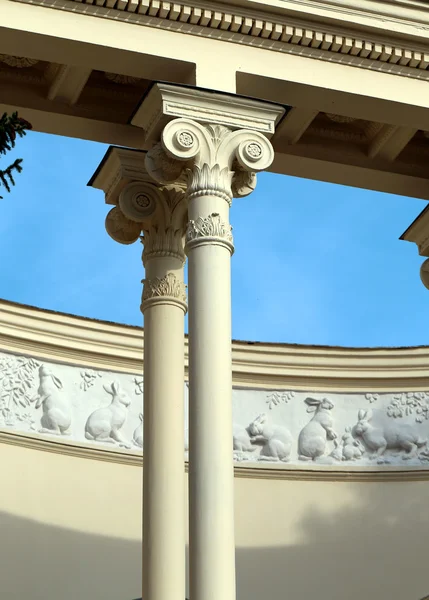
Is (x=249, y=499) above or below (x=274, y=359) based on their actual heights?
below

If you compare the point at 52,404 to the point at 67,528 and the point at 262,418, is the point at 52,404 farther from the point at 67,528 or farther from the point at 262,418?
the point at 262,418

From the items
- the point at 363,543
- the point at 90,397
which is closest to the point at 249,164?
the point at 90,397

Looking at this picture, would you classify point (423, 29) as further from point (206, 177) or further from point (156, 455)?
point (156, 455)

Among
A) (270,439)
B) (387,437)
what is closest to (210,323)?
(270,439)

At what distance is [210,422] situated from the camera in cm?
1172

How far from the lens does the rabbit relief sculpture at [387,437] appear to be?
2283cm

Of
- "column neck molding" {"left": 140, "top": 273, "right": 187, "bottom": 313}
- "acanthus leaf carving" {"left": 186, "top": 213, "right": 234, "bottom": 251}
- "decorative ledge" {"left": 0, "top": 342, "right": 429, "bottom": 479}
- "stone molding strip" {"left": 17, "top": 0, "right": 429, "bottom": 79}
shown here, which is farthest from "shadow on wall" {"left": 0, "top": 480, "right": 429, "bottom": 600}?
"stone molding strip" {"left": 17, "top": 0, "right": 429, "bottom": 79}

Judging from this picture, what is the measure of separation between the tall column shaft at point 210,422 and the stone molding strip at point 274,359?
902 cm

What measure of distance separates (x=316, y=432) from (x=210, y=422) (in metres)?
11.3

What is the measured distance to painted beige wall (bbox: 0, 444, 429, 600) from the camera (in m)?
20.3

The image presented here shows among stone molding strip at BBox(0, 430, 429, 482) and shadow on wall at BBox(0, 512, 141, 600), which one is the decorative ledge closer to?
stone molding strip at BBox(0, 430, 429, 482)

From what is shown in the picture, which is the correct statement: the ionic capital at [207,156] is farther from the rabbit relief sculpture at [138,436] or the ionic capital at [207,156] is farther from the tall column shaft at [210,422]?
the rabbit relief sculpture at [138,436]

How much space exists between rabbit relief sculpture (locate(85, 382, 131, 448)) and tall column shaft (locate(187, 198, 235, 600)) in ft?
30.1

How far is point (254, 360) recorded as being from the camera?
891 inches
